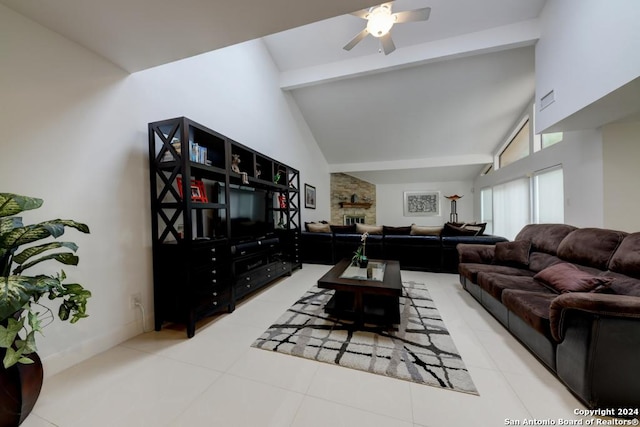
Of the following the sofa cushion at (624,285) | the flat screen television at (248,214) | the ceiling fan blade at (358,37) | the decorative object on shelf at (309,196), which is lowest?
the sofa cushion at (624,285)

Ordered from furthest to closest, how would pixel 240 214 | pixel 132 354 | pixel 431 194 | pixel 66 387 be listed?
pixel 431 194 < pixel 240 214 < pixel 132 354 < pixel 66 387

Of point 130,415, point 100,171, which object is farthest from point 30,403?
point 100,171

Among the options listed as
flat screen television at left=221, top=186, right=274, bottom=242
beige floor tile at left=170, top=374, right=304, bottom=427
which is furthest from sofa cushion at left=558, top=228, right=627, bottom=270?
flat screen television at left=221, top=186, right=274, bottom=242

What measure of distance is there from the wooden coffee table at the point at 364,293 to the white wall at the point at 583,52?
2.58 m

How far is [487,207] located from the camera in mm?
6902

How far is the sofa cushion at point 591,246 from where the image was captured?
6.47ft

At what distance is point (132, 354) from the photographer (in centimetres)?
184

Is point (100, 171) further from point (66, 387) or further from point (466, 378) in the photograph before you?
point (466, 378)

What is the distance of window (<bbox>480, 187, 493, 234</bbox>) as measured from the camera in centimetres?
662

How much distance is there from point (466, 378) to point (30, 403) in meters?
2.60

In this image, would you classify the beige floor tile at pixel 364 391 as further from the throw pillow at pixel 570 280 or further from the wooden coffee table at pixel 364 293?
the throw pillow at pixel 570 280

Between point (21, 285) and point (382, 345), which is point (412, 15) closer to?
point (382, 345)

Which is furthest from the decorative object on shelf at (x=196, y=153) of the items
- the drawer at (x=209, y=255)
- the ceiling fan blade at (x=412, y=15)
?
the ceiling fan blade at (x=412, y=15)

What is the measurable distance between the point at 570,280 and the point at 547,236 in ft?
3.81
